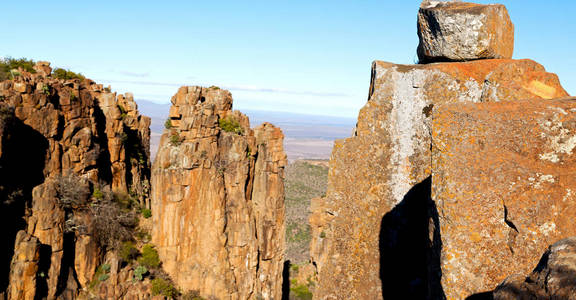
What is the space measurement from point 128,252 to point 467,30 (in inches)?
1243

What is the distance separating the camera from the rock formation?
6.10m

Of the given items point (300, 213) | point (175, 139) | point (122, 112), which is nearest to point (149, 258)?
point (175, 139)

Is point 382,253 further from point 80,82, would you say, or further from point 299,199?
point 299,199

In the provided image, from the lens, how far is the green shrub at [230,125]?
39219 millimetres

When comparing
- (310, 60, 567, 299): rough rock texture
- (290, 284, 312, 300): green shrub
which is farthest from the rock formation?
(290, 284, 312, 300): green shrub

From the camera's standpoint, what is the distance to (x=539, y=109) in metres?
4.23

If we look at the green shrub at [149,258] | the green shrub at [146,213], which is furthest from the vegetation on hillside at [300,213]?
the green shrub at [149,258]

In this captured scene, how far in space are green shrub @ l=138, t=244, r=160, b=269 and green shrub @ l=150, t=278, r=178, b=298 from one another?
1680mm

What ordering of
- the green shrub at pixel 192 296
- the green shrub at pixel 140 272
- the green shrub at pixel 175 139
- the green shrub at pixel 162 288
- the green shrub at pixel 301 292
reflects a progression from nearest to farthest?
1. the green shrub at pixel 140 272
2. the green shrub at pixel 162 288
3. the green shrub at pixel 192 296
4. the green shrub at pixel 175 139
5. the green shrub at pixel 301 292

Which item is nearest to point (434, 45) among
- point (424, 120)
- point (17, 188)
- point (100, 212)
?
point (424, 120)

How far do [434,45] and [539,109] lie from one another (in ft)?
9.49

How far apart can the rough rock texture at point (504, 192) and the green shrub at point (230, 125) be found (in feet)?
117

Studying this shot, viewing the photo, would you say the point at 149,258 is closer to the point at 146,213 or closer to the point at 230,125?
the point at 146,213

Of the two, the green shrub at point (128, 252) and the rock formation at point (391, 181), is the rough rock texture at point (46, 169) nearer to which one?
the green shrub at point (128, 252)
